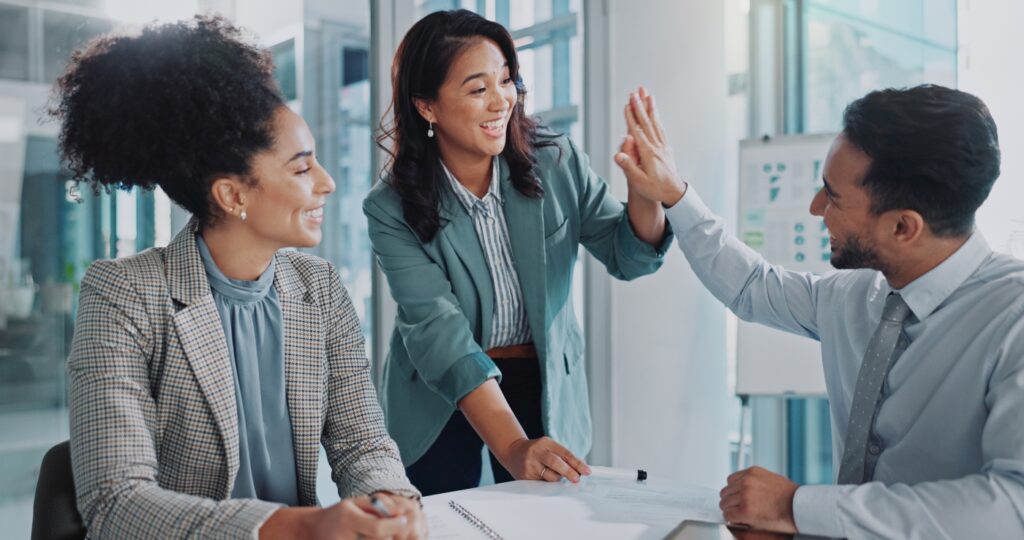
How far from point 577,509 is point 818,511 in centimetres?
35

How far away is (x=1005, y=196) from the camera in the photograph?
3.32 m

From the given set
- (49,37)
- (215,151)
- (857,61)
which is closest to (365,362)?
(215,151)

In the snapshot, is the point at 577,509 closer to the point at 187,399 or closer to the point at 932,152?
the point at 187,399

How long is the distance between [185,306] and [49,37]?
1858 millimetres

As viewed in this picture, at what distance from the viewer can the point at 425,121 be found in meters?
1.92

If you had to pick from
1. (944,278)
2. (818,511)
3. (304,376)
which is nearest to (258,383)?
(304,376)

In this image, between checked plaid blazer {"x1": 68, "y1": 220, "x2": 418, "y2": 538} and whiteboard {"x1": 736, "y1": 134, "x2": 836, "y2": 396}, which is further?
whiteboard {"x1": 736, "y1": 134, "x2": 836, "y2": 396}

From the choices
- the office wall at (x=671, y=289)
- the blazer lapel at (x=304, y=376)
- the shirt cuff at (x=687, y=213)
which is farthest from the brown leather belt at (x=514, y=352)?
the office wall at (x=671, y=289)

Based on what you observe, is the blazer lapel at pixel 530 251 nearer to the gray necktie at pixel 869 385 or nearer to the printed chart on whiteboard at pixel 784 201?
the gray necktie at pixel 869 385

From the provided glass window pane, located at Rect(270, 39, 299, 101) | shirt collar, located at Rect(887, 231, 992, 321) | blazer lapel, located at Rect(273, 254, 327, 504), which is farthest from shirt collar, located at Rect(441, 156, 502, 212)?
glass window pane, located at Rect(270, 39, 299, 101)

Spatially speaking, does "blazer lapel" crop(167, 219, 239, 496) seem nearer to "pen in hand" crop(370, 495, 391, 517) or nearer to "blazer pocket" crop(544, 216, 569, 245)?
"pen in hand" crop(370, 495, 391, 517)

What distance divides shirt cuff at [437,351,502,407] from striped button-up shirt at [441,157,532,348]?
0.16m

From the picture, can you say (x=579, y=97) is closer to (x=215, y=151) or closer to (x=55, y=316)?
(x=55, y=316)

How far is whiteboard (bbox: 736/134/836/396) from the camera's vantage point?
357 cm
